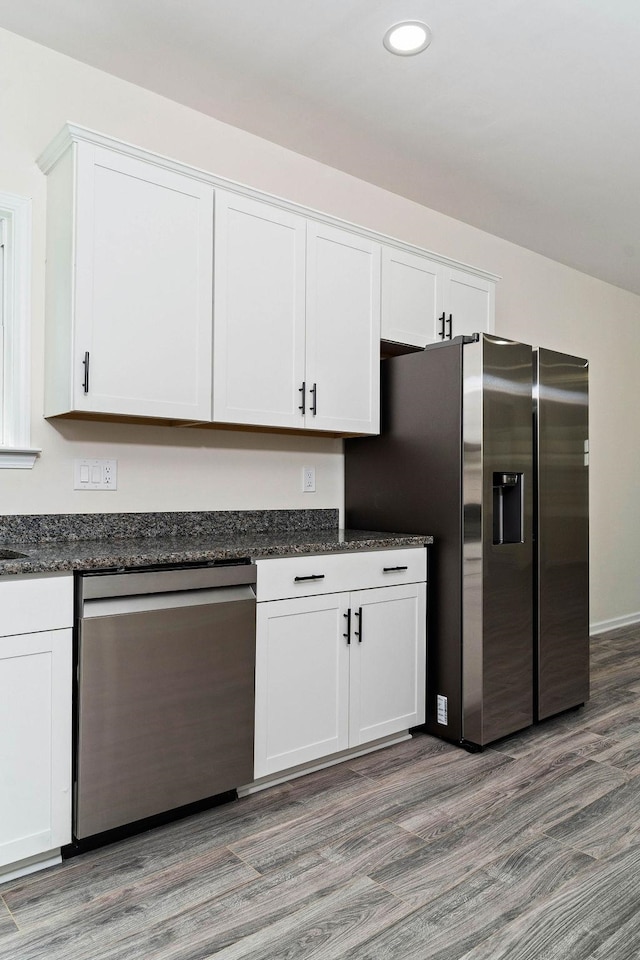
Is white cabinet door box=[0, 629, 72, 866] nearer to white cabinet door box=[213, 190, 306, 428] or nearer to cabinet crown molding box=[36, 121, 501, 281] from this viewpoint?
white cabinet door box=[213, 190, 306, 428]

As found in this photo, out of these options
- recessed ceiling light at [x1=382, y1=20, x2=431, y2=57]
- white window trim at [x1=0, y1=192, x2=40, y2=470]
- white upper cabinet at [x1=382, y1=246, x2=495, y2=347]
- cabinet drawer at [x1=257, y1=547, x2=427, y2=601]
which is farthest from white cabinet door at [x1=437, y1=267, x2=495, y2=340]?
white window trim at [x1=0, y1=192, x2=40, y2=470]

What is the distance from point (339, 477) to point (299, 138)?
1654mm

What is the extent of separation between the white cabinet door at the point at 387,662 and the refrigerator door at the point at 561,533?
2.00 feet

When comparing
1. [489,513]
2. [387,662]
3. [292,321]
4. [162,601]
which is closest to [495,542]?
[489,513]

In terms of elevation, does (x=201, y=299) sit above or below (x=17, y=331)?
above

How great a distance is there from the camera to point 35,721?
1868 millimetres

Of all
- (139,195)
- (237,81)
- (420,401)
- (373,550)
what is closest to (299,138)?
(237,81)

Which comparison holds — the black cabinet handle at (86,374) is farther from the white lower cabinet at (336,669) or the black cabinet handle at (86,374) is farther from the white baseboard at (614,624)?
the white baseboard at (614,624)

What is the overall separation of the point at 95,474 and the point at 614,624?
4339 mm

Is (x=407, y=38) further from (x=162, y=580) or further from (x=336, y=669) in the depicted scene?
(x=336, y=669)

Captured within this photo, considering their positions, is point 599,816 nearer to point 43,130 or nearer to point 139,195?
point 139,195

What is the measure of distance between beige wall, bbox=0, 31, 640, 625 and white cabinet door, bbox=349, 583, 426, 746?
0.75 meters

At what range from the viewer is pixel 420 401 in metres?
3.04

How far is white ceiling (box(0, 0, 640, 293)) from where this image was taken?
2340mm
